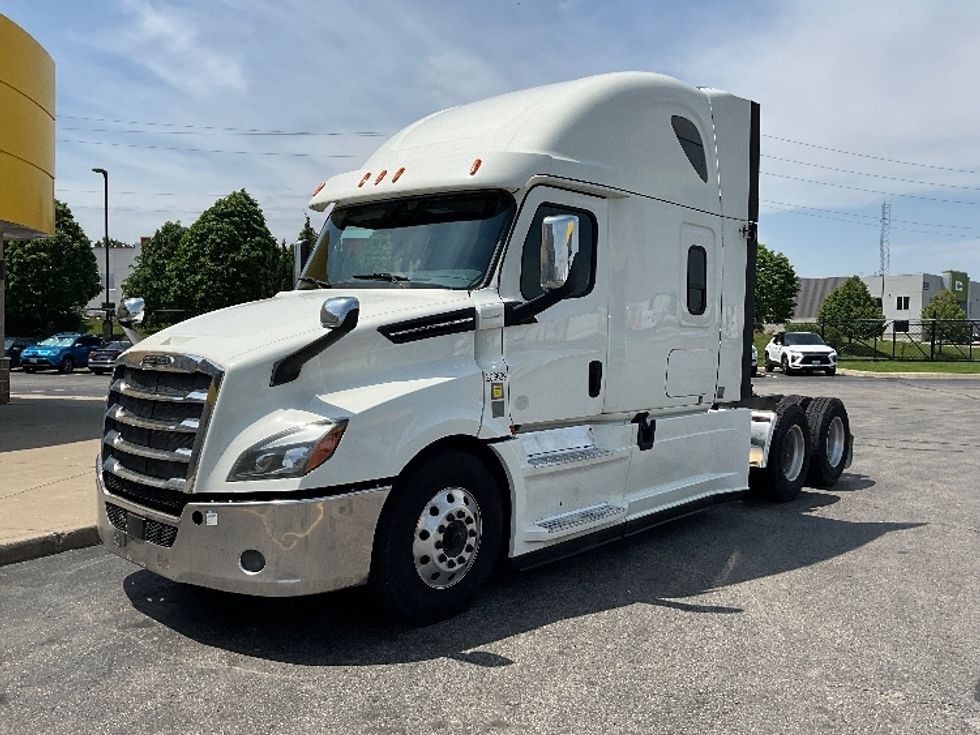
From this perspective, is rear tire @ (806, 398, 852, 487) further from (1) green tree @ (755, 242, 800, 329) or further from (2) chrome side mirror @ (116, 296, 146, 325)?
(1) green tree @ (755, 242, 800, 329)

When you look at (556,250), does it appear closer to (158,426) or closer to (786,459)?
(158,426)

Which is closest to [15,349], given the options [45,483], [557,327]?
[45,483]

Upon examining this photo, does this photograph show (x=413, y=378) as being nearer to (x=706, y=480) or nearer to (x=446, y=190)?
(x=446, y=190)

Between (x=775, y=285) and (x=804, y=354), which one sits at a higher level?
(x=775, y=285)

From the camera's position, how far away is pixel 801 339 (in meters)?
33.4

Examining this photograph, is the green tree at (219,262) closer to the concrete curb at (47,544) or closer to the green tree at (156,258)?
the green tree at (156,258)

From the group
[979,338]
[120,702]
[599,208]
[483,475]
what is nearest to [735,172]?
[599,208]

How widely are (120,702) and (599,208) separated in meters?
4.07

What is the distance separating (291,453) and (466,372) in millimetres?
1172

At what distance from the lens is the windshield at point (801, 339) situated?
33.1 meters

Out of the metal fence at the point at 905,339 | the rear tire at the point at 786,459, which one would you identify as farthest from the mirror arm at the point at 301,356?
the metal fence at the point at 905,339

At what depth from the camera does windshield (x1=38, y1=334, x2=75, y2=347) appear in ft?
110

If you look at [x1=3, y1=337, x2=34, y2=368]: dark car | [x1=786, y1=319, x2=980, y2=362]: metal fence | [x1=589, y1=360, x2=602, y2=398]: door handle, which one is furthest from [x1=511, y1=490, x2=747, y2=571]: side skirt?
[x1=786, y1=319, x2=980, y2=362]: metal fence

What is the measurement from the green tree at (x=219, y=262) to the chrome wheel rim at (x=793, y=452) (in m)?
45.0
